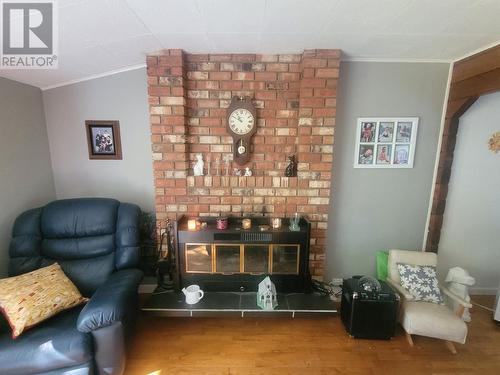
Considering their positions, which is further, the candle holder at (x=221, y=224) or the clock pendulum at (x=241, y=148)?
the clock pendulum at (x=241, y=148)

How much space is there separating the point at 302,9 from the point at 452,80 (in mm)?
1872

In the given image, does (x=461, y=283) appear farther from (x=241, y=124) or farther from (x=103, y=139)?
(x=103, y=139)

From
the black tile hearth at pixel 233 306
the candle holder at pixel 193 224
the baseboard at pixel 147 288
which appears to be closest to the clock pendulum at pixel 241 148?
the candle holder at pixel 193 224

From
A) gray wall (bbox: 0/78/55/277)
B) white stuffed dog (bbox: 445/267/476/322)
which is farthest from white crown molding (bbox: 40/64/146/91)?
white stuffed dog (bbox: 445/267/476/322)

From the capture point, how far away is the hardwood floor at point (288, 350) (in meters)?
1.67

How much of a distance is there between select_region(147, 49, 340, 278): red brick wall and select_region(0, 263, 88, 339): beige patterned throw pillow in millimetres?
891

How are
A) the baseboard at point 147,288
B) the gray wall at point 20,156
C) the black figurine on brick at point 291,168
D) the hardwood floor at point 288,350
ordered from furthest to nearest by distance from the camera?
the baseboard at point 147,288 < the black figurine on brick at point 291,168 < the gray wall at point 20,156 < the hardwood floor at point 288,350

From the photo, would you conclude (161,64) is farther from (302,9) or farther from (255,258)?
(255,258)

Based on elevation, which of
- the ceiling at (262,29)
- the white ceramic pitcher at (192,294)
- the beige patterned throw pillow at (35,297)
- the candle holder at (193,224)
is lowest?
the white ceramic pitcher at (192,294)

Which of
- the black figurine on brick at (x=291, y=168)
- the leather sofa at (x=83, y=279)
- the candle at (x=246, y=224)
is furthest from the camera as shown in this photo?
the black figurine on brick at (x=291, y=168)

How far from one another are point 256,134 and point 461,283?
237 centimetres

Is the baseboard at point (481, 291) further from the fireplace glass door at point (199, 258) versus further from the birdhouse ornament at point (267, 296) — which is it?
the fireplace glass door at point (199, 258)

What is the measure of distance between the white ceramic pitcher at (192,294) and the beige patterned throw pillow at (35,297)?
30.1 inches

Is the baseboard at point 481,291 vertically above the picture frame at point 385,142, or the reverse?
the picture frame at point 385,142
